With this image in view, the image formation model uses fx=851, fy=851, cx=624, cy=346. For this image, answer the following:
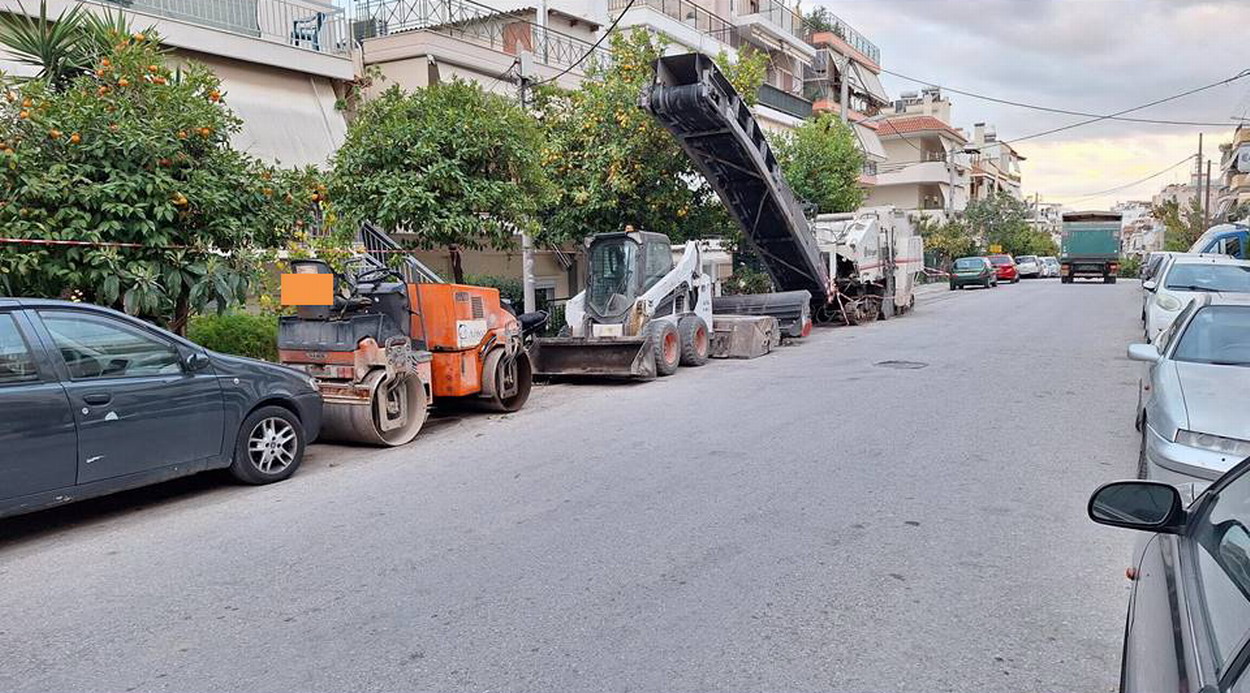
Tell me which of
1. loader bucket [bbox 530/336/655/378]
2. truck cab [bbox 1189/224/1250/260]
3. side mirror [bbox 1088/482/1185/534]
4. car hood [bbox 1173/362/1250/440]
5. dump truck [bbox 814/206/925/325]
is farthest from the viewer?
truck cab [bbox 1189/224/1250/260]

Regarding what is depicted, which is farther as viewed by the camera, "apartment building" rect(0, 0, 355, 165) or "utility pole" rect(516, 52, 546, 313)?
"utility pole" rect(516, 52, 546, 313)

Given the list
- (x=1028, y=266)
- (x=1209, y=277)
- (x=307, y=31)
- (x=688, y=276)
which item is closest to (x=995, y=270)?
(x=1028, y=266)

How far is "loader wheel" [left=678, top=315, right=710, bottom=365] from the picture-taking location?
1448 centimetres

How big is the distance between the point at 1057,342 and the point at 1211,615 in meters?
16.1

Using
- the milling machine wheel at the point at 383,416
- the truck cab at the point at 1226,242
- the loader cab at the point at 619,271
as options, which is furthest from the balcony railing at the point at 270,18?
the truck cab at the point at 1226,242

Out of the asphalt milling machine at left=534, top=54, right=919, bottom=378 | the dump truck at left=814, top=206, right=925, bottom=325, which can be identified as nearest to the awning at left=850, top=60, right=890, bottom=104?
the dump truck at left=814, top=206, right=925, bottom=325

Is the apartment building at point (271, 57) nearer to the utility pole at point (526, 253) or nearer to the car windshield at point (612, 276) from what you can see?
the utility pole at point (526, 253)

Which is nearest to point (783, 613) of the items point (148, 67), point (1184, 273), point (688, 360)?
point (148, 67)

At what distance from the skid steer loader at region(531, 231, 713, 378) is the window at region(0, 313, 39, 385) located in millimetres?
7956

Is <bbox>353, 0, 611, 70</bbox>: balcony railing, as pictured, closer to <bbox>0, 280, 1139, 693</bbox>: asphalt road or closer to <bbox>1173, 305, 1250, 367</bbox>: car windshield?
<bbox>0, 280, 1139, 693</bbox>: asphalt road

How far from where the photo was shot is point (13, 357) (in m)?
5.62

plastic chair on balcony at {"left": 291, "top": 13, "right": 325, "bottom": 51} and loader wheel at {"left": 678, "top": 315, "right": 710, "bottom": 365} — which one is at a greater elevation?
plastic chair on balcony at {"left": 291, "top": 13, "right": 325, "bottom": 51}

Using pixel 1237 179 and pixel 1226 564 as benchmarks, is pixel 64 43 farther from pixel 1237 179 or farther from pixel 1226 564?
pixel 1237 179

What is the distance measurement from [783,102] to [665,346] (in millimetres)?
24493
